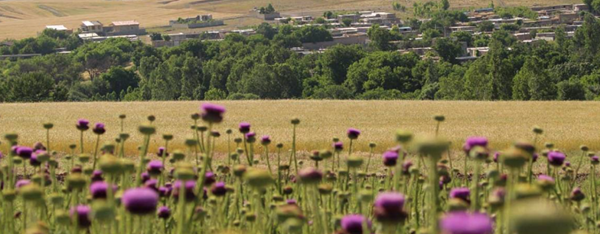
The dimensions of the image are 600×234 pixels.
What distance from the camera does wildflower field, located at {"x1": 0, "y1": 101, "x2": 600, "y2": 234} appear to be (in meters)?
3.01

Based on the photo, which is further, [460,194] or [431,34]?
[431,34]

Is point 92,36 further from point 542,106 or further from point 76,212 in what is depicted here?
point 76,212

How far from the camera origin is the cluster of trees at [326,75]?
61.0 meters

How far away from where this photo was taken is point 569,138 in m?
18.9

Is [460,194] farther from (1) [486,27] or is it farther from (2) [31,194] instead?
(1) [486,27]

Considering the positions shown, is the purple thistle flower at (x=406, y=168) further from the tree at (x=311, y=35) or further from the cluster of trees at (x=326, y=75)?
the tree at (x=311, y=35)

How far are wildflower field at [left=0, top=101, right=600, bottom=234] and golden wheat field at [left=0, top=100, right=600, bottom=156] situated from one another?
0.25 ft

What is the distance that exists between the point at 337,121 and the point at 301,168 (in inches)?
551

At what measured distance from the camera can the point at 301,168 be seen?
39.7ft

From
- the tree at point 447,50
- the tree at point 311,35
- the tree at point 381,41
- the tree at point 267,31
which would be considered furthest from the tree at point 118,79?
the tree at point 267,31

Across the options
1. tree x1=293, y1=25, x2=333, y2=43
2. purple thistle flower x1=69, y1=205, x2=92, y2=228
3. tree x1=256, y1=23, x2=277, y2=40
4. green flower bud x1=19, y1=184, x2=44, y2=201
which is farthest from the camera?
tree x1=256, y1=23, x2=277, y2=40

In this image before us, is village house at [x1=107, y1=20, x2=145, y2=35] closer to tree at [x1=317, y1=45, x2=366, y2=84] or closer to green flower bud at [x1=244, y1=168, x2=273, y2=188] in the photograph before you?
tree at [x1=317, y1=45, x2=366, y2=84]

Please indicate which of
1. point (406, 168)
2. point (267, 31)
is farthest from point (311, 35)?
point (406, 168)

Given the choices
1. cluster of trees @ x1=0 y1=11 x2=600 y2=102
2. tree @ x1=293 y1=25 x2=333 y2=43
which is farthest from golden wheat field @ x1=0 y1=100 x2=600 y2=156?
tree @ x1=293 y1=25 x2=333 y2=43
